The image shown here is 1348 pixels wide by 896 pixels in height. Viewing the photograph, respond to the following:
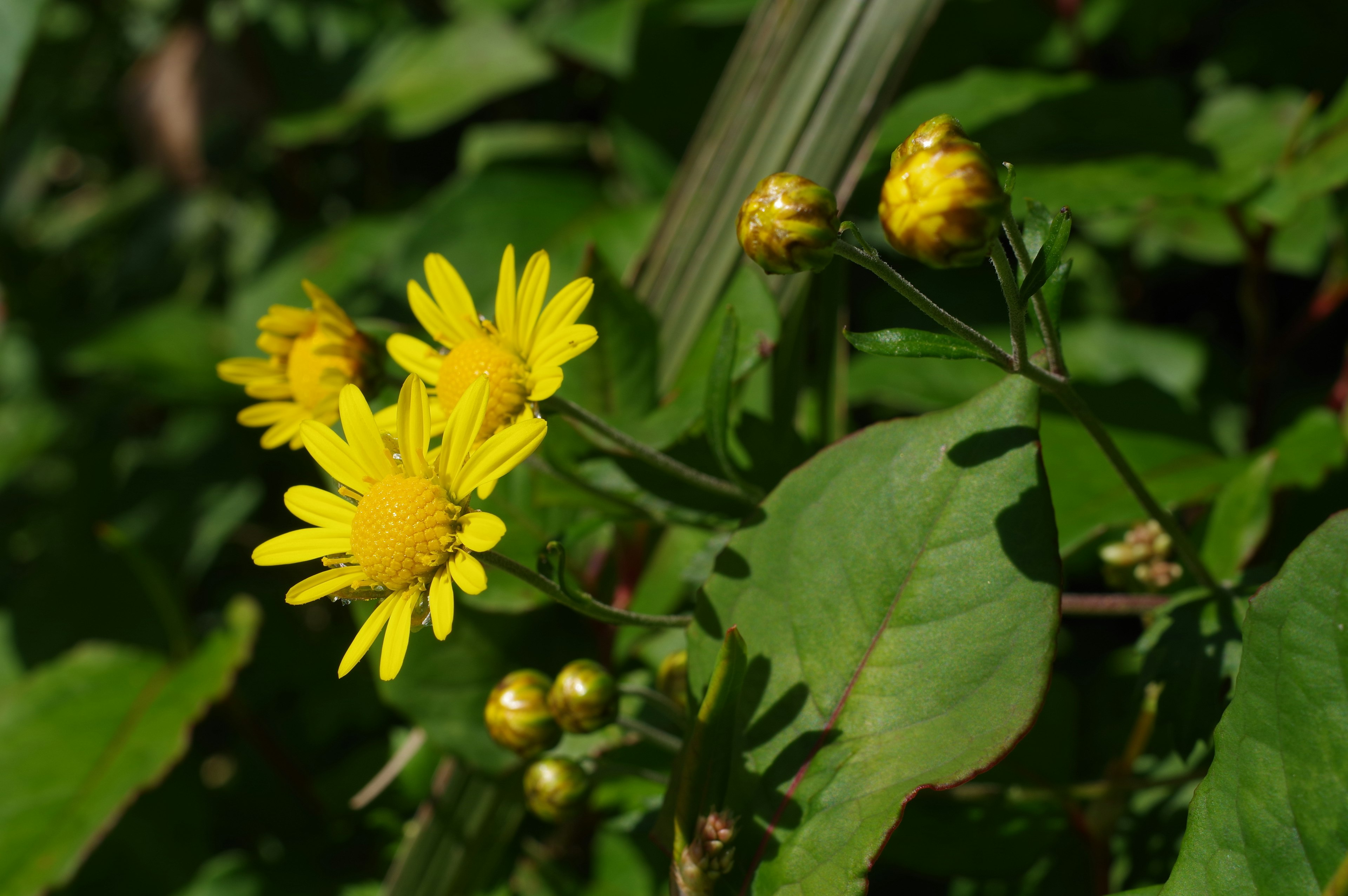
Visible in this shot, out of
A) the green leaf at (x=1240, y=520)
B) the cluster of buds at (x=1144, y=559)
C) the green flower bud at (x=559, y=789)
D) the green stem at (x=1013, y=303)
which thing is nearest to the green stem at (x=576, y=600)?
Answer: the green flower bud at (x=559, y=789)

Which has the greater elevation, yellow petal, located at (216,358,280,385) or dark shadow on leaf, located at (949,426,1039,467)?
dark shadow on leaf, located at (949,426,1039,467)

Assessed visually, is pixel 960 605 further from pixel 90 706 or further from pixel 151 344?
pixel 151 344

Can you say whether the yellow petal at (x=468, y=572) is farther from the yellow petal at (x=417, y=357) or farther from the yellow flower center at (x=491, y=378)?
the yellow petal at (x=417, y=357)

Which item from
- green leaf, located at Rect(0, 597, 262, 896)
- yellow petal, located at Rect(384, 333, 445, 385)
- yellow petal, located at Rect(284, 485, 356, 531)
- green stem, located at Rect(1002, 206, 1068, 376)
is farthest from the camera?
green leaf, located at Rect(0, 597, 262, 896)

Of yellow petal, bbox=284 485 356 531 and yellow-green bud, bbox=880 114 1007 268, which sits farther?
yellow petal, bbox=284 485 356 531

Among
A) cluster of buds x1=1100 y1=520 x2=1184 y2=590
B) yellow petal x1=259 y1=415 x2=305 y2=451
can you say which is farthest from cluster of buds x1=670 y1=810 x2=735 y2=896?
yellow petal x1=259 y1=415 x2=305 y2=451

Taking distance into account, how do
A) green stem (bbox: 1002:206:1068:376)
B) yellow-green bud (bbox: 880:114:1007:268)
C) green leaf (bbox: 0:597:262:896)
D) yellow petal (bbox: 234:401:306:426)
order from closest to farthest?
yellow-green bud (bbox: 880:114:1007:268), green stem (bbox: 1002:206:1068:376), yellow petal (bbox: 234:401:306:426), green leaf (bbox: 0:597:262:896)

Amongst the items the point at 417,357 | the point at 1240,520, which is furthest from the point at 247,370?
the point at 1240,520

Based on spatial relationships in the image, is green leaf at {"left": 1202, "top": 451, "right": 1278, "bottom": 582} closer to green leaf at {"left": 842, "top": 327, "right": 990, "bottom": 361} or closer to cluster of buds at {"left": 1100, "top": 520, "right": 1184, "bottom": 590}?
cluster of buds at {"left": 1100, "top": 520, "right": 1184, "bottom": 590}

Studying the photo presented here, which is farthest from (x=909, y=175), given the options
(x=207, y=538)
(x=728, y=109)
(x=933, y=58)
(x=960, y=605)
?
(x=207, y=538)
